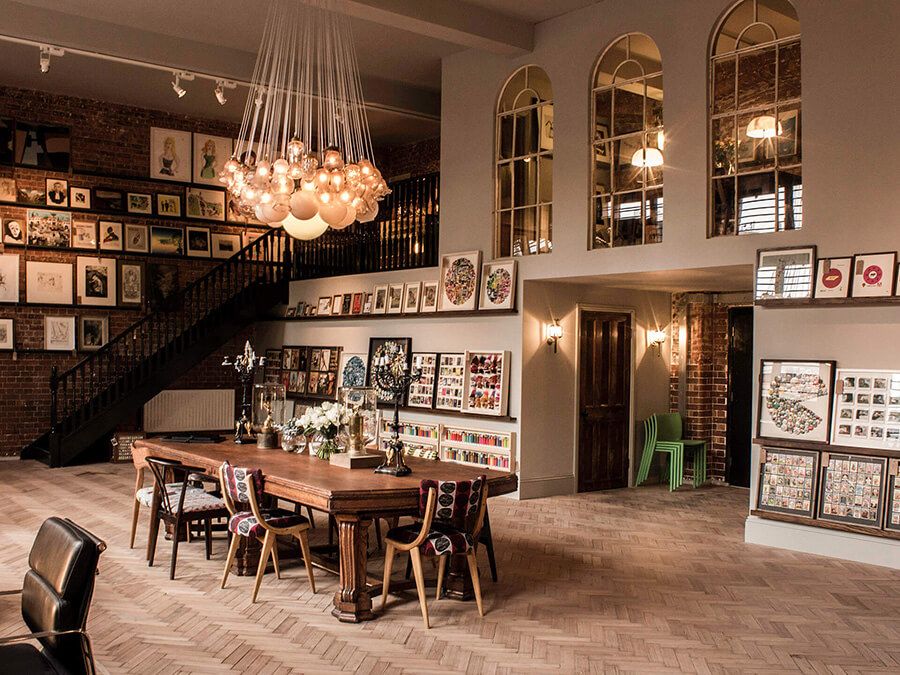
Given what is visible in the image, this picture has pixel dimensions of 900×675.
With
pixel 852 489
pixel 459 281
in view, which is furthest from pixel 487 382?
pixel 852 489

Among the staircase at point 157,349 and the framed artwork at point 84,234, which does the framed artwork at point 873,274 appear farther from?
the framed artwork at point 84,234

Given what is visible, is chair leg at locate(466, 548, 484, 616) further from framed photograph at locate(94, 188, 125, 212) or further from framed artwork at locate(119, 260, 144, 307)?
framed photograph at locate(94, 188, 125, 212)

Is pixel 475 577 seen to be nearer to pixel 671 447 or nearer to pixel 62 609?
pixel 62 609

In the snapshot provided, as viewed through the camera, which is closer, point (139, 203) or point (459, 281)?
point (459, 281)

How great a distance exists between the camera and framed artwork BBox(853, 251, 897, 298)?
22.3 feet

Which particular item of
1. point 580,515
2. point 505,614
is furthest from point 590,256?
point 505,614

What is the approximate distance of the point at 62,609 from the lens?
10.2 ft

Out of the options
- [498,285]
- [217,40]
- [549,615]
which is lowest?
[549,615]

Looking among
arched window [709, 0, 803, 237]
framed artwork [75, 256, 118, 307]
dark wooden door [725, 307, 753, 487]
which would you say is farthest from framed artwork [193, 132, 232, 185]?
arched window [709, 0, 803, 237]

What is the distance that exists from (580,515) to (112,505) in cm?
495

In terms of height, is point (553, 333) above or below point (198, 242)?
below

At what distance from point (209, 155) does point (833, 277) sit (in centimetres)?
1081

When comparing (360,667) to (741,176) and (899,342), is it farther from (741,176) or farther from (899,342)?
(741,176)

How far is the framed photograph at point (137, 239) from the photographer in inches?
550
